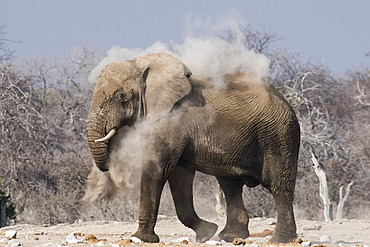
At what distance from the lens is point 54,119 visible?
99.2ft

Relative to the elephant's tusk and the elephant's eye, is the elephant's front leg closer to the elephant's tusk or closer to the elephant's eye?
A: the elephant's tusk

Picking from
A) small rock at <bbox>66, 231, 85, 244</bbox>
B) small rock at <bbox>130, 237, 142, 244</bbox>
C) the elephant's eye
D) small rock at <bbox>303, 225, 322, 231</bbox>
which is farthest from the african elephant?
small rock at <bbox>303, 225, 322, 231</bbox>

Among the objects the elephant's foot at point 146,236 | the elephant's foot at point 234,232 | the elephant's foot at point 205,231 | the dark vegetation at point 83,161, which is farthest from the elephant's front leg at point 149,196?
the dark vegetation at point 83,161

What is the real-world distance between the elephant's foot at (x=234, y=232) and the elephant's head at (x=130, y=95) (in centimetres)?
194

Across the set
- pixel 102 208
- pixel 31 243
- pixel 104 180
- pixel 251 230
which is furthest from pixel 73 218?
pixel 31 243

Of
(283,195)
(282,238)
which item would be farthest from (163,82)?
(282,238)

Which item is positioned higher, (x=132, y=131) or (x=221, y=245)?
(x=132, y=131)

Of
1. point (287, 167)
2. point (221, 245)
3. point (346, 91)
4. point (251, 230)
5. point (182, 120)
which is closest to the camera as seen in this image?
point (221, 245)

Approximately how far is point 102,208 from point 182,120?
35.9 feet

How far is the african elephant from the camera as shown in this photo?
32.6ft

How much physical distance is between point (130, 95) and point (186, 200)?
173cm

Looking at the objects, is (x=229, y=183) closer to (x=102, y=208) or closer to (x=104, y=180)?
(x=104, y=180)

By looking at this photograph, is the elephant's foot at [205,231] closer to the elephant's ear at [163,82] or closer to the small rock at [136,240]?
the small rock at [136,240]

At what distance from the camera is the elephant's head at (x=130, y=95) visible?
392 inches
